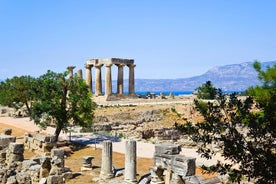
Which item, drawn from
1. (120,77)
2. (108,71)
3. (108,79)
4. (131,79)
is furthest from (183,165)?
(131,79)

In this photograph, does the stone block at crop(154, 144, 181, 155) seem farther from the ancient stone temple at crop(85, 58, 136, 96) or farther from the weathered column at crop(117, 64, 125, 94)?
the weathered column at crop(117, 64, 125, 94)

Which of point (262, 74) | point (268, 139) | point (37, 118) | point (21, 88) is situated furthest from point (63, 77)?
point (268, 139)

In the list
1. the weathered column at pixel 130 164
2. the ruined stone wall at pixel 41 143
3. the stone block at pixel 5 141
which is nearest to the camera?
the weathered column at pixel 130 164

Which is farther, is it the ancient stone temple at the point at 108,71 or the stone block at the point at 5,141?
the ancient stone temple at the point at 108,71

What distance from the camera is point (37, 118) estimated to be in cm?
2653

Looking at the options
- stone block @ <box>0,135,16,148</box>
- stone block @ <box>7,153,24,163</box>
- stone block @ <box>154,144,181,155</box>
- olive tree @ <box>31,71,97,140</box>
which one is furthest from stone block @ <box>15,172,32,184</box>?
olive tree @ <box>31,71,97,140</box>

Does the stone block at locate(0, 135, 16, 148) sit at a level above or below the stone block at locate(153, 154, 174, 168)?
below

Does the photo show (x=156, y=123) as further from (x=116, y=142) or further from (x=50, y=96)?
(x=50, y=96)

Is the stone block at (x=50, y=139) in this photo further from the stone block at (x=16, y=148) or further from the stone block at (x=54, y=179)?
the stone block at (x=54, y=179)

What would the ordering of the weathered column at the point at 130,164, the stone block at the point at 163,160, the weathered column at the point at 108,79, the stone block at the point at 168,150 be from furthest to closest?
the weathered column at the point at 108,79 < the weathered column at the point at 130,164 < the stone block at the point at 168,150 < the stone block at the point at 163,160

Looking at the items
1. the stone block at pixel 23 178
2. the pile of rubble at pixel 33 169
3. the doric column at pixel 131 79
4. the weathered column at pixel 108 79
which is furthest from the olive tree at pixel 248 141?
the doric column at pixel 131 79

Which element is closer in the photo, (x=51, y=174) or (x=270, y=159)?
(x=270, y=159)

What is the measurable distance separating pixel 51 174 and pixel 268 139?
1204cm

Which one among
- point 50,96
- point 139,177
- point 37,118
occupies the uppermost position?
point 50,96
